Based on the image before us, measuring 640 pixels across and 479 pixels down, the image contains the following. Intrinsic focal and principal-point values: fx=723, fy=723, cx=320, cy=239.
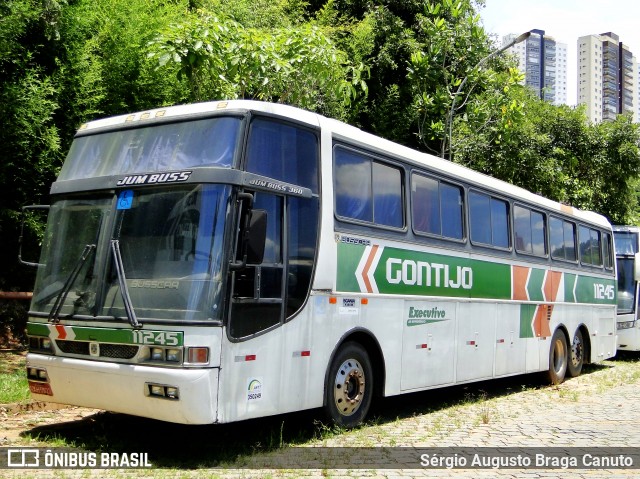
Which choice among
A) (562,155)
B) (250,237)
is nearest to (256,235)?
(250,237)

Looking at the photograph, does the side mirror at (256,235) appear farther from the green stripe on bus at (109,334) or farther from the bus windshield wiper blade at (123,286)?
the bus windshield wiper blade at (123,286)

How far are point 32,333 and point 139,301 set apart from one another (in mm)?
1498

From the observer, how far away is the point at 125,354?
668 centimetres

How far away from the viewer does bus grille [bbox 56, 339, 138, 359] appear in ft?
21.8

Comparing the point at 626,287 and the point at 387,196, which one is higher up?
the point at 387,196

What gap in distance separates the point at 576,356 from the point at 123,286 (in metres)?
11.2

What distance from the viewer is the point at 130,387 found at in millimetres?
6566

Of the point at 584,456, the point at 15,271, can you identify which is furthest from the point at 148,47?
the point at 584,456

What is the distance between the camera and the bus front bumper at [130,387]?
6.29m

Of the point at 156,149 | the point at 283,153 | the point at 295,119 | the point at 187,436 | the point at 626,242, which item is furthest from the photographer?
the point at 626,242

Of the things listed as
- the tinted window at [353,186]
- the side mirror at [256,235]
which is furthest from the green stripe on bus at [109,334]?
the tinted window at [353,186]

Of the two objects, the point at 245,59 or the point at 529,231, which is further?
the point at 529,231

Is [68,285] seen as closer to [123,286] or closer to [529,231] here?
[123,286]

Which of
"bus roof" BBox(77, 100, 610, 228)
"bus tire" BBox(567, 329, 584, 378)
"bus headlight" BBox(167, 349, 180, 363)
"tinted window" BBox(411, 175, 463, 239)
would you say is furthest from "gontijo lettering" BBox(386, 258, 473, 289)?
"bus tire" BBox(567, 329, 584, 378)
